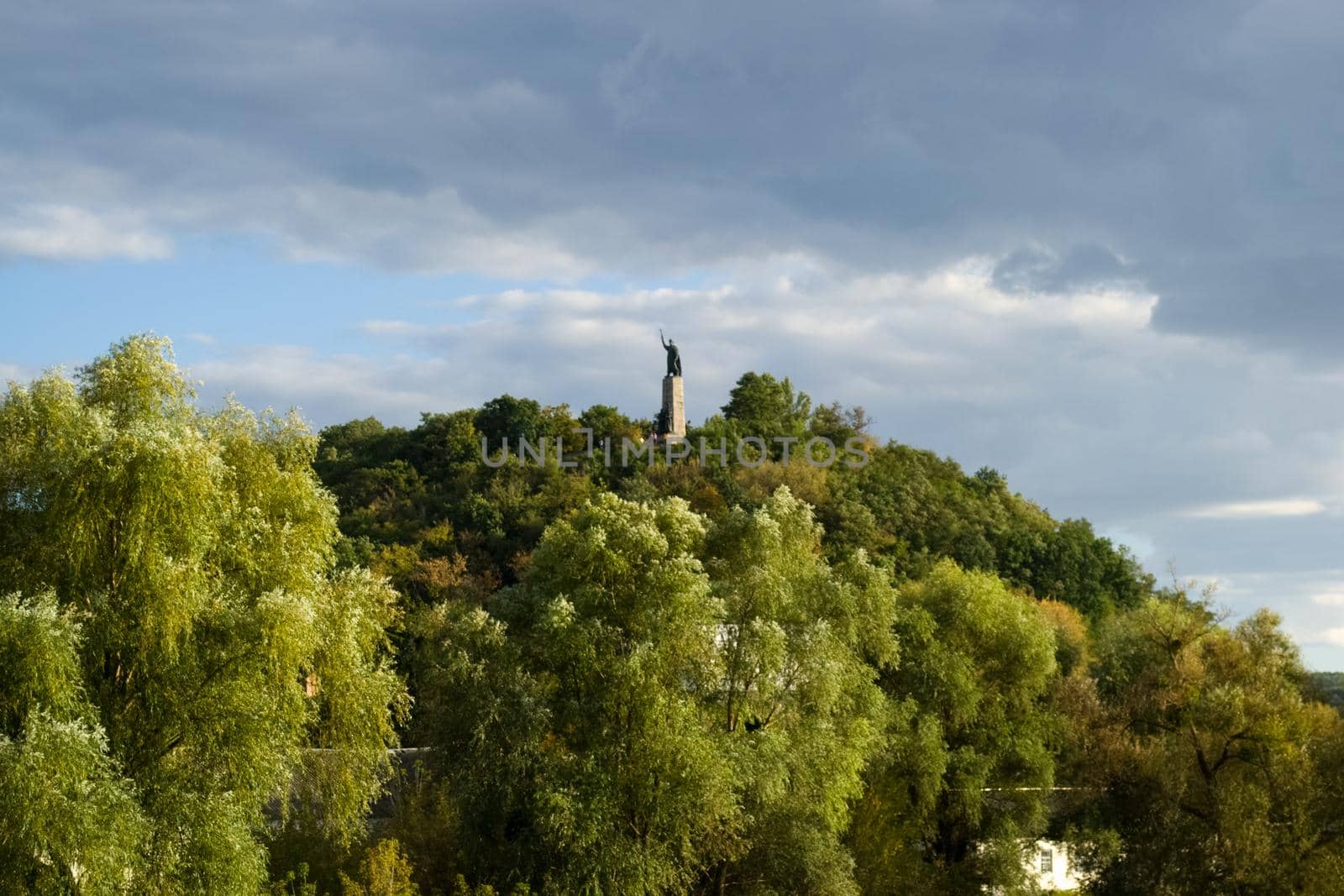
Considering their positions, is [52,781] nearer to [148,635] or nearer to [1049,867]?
[148,635]

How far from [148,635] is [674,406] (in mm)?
72666

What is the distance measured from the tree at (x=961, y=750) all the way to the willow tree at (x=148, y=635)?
17.5 m

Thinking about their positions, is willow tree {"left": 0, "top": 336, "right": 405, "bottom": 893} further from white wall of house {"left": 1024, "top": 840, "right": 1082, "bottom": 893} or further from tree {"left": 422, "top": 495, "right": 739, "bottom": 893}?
white wall of house {"left": 1024, "top": 840, "right": 1082, "bottom": 893}

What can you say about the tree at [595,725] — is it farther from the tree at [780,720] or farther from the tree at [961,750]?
the tree at [961,750]

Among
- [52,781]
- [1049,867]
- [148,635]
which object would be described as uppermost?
[148,635]

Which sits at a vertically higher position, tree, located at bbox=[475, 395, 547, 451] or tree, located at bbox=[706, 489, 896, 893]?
tree, located at bbox=[475, 395, 547, 451]

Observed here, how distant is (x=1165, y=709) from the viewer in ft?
112

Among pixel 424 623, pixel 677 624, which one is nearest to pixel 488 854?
pixel 677 624

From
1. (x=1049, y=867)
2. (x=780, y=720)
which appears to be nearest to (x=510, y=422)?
(x=1049, y=867)

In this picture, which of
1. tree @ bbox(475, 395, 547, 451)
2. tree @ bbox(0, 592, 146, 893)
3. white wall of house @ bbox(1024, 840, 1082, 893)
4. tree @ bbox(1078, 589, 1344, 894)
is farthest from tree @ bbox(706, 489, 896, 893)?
tree @ bbox(475, 395, 547, 451)

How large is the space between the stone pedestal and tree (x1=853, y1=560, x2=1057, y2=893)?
166 feet

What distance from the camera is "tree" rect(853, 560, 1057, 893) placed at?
1406 inches

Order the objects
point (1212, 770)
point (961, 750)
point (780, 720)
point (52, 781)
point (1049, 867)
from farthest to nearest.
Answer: point (1049, 867) → point (961, 750) → point (1212, 770) → point (780, 720) → point (52, 781)

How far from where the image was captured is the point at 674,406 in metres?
92.9
